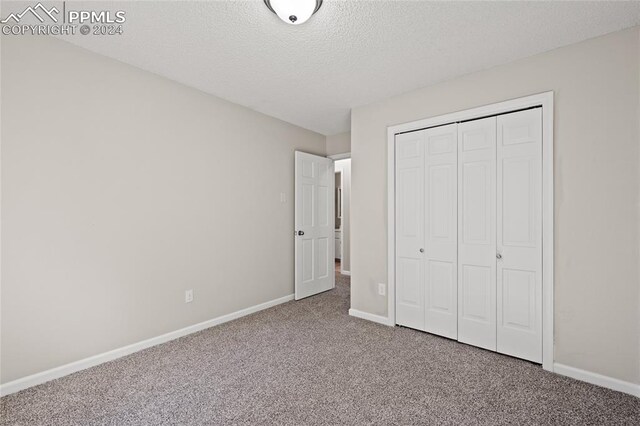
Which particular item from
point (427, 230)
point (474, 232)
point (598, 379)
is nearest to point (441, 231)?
point (427, 230)

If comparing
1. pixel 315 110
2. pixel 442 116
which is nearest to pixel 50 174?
pixel 315 110

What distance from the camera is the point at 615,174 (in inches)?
82.8

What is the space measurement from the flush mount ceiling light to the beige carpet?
2419 millimetres

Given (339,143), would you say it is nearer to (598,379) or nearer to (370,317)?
(370,317)

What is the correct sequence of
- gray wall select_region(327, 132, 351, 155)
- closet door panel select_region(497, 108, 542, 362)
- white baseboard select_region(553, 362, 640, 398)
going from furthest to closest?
gray wall select_region(327, 132, 351, 155) → closet door panel select_region(497, 108, 542, 362) → white baseboard select_region(553, 362, 640, 398)

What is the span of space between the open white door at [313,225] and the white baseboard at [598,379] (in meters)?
2.88

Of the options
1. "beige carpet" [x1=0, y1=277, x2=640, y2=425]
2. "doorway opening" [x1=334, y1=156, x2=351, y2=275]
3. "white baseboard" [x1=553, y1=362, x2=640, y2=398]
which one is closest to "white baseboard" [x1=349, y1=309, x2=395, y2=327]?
"beige carpet" [x1=0, y1=277, x2=640, y2=425]

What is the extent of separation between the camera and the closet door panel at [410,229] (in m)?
3.11

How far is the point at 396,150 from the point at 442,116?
56 cm

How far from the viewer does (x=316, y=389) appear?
6.82 feet

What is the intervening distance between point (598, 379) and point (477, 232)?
1286mm

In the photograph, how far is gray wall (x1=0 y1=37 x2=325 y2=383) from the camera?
81.2 inches

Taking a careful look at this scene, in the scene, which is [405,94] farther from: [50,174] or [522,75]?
[50,174]

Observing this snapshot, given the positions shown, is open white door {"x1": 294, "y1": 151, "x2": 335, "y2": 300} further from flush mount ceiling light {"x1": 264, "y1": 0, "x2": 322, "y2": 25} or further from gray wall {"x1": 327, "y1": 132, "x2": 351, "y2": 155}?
flush mount ceiling light {"x1": 264, "y1": 0, "x2": 322, "y2": 25}
